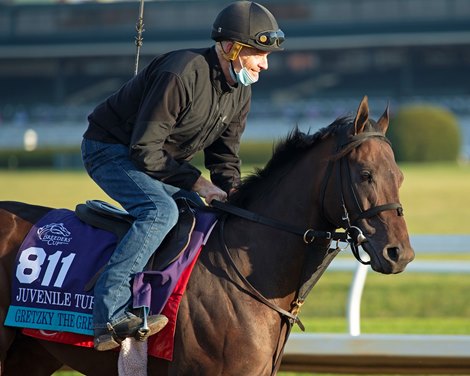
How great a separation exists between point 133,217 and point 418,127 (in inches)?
1414

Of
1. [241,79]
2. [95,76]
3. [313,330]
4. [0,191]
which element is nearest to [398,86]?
[95,76]

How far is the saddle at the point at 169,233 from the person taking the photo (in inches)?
168

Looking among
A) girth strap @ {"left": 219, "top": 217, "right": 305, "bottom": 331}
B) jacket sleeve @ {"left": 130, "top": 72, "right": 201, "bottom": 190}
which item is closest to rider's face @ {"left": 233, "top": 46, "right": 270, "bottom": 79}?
jacket sleeve @ {"left": 130, "top": 72, "right": 201, "bottom": 190}

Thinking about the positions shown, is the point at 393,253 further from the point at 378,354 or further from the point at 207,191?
the point at 378,354

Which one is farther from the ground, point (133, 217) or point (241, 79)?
point (241, 79)

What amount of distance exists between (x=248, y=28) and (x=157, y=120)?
0.56 meters

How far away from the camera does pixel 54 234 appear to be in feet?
14.8

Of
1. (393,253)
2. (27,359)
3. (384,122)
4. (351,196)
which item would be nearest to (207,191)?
(351,196)

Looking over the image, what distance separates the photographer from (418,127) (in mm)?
39438

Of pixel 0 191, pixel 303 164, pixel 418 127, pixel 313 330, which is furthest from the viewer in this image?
pixel 418 127

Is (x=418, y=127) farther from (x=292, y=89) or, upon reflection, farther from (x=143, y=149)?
(x=143, y=149)

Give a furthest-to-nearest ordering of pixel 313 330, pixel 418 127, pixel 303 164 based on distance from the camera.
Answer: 1. pixel 418 127
2. pixel 313 330
3. pixel 303 164

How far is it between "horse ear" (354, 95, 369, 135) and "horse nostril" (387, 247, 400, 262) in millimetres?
505

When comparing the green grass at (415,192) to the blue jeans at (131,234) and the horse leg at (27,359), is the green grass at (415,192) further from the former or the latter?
the blue jeans at (131,234)
